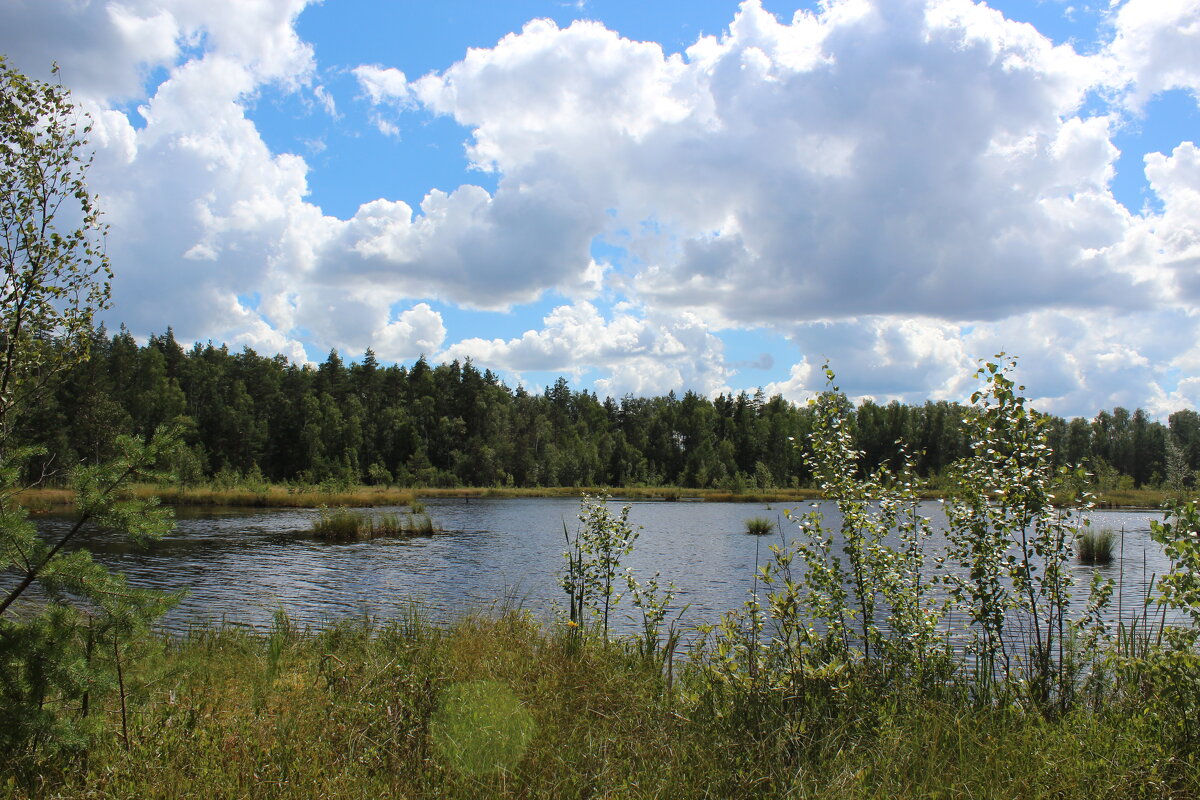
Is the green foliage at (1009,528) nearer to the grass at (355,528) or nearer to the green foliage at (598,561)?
the green foliage at (598,561)

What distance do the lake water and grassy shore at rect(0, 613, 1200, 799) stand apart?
3104 mm

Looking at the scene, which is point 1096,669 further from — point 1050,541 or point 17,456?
point 17,456

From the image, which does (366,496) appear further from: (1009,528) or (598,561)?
(1009,528)

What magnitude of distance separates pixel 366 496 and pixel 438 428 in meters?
53.5

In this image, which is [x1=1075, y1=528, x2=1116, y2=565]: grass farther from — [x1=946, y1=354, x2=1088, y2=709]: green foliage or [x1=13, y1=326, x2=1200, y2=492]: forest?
[x1=13, y1=326, x2=1200, y2=492]: forest

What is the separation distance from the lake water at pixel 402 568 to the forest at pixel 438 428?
4526cm

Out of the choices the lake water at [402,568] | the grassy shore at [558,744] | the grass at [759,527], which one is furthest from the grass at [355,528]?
the grassy shore at [558,744]

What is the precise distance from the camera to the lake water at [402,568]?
17594 millimetres

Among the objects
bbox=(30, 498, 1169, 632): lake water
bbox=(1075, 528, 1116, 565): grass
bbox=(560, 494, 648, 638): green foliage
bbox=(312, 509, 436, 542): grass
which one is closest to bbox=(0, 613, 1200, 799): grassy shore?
bbox=(560, 494, 648, 638): green foliage

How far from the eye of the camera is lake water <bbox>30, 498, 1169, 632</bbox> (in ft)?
57.7

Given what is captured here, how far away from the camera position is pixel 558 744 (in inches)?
212

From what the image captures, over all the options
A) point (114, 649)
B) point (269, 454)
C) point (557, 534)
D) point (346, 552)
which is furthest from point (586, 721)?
point (269, 454)

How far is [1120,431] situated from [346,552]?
468ft

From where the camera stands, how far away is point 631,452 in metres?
115
